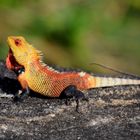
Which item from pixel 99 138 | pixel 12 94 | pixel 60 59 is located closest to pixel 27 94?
pixel 12 94

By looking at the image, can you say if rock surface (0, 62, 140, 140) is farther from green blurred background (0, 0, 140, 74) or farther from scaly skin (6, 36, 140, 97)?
green blurred background (0, 0, 140, 74)

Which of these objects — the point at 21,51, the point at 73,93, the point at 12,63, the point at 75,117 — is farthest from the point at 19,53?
the point at 75,117

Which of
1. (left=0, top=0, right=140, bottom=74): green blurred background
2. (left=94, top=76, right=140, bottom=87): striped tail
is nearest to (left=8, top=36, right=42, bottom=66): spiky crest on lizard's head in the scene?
(left=94, top=76, right=140, bottom=87): striped tail

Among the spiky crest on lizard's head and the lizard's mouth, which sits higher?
the spiky crest on lizard's head

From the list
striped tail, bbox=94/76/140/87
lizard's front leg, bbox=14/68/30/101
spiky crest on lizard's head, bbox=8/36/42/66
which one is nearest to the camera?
lizard's front leg, bbox=14/68/30/101

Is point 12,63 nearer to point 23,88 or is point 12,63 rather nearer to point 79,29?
point 23,88

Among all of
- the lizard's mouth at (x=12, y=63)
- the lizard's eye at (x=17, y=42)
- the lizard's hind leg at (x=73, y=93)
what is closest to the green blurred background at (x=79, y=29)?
the lizard's mouth at (x=12, y=63)
